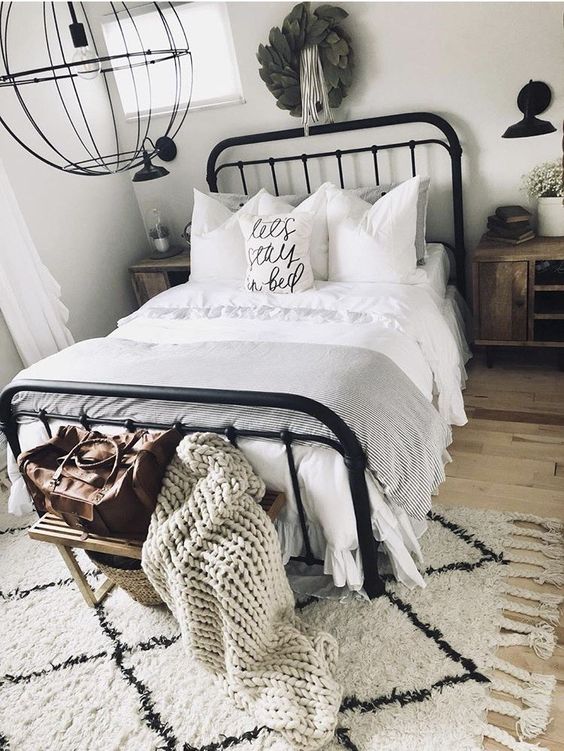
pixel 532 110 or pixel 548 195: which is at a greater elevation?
pixel 532 110

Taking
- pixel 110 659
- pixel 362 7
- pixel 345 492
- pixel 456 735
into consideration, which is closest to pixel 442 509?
pixel 345 492

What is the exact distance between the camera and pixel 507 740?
4.38 feet

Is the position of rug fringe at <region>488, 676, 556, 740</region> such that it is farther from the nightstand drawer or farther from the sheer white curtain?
the sheer white curtain

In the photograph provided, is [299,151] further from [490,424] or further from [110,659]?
[110,659]

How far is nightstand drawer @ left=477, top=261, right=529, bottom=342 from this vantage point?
2.49 metres

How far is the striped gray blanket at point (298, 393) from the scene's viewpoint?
1.59m

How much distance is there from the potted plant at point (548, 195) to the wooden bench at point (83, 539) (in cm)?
179

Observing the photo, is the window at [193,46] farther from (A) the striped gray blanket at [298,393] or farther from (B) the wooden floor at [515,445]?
(B) the wooden floor at [515,445]

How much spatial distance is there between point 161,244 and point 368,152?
1.30m

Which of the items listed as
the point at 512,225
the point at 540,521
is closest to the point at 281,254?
the point at 512,225

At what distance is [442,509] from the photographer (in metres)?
2.03

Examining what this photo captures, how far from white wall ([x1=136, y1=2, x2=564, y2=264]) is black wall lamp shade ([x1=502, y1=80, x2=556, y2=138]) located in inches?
1.7

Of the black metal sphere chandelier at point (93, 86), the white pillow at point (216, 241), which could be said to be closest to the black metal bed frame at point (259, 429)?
the white pillow at point (216, 241)

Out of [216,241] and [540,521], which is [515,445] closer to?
[540,521]
